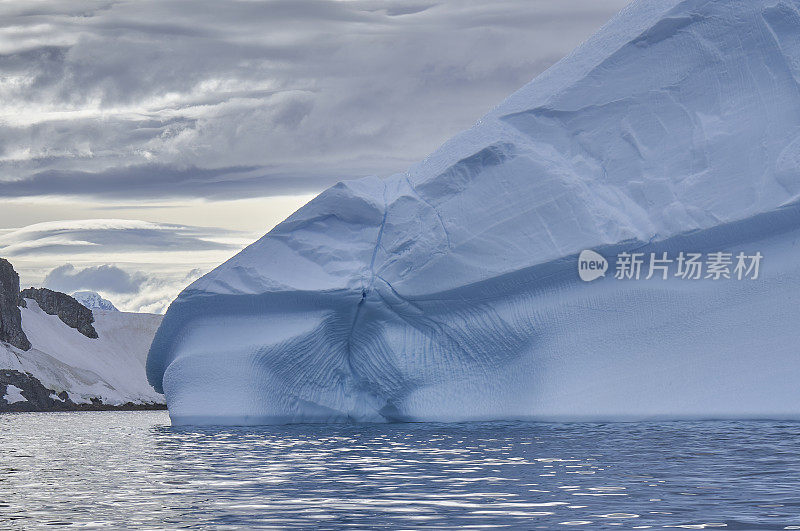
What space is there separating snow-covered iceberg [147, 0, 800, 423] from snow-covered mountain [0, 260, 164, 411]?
28.1m

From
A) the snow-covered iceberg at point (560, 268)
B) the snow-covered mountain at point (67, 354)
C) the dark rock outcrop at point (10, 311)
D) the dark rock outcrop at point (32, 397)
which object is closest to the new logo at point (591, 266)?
the snow-covered iceberg at point (560, 268)

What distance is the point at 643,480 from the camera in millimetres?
7797

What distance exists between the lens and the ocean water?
249 inches

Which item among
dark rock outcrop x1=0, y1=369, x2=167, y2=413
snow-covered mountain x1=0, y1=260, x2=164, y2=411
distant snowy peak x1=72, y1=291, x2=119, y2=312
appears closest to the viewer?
dark rock outcrop x1=0, y1=369, x2=167, y2=413

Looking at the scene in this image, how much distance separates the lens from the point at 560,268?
14.5m

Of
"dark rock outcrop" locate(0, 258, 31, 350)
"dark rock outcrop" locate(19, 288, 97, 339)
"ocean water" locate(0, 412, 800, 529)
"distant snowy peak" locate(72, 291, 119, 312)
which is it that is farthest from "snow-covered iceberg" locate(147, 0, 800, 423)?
"distant snowy peak" locate(72, 291, 119, 312)

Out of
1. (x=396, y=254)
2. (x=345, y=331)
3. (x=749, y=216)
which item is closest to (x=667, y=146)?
(x=749, y=216)

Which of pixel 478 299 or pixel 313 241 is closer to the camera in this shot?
pixel 478 299

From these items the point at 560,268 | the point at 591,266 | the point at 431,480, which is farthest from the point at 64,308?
the point at 431,480

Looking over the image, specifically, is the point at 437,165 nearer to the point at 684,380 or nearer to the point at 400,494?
the point at 684,380

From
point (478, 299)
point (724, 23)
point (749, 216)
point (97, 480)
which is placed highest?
point (724, 23)

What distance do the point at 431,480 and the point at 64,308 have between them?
187 feet

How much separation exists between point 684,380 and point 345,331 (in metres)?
4.87

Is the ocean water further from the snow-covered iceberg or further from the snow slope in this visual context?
the snow slope
